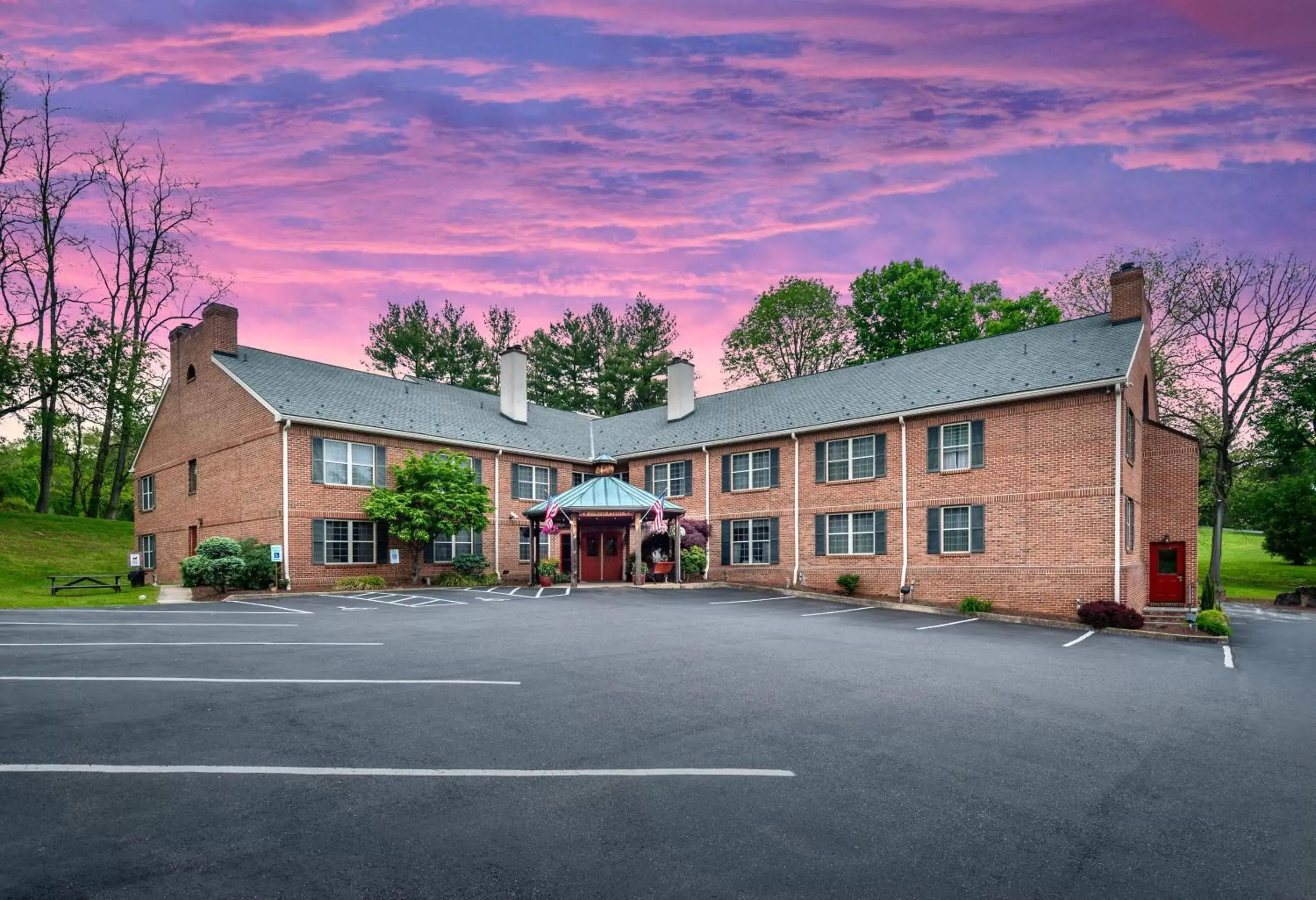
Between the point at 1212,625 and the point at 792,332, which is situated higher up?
the point at 792,332

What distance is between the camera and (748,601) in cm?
2241

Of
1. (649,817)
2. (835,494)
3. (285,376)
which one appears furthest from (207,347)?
(649,817)

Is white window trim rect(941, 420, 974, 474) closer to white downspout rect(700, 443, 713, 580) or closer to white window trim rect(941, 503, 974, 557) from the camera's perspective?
white window trim rect(941, 503, 974, 557)

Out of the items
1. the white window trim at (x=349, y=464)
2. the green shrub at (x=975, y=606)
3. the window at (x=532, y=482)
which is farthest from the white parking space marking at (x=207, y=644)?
the window at (x=532, y=482)

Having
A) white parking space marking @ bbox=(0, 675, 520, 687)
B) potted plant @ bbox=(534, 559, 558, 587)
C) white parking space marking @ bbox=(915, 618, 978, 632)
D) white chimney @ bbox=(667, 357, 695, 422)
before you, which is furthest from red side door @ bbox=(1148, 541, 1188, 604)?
white parking space marking @ bbox=(0, 675, 520, 687)

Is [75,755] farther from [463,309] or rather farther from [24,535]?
[463,309]

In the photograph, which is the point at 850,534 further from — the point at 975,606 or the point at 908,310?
the point at 908,310

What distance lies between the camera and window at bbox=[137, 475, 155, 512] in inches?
1236

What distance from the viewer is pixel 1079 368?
20.7m

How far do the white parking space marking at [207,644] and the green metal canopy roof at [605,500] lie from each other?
43.8 feet

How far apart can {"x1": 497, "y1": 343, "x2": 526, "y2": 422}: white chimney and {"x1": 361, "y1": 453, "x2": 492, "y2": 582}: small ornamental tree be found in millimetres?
6941

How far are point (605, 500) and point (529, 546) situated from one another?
6.17 meters

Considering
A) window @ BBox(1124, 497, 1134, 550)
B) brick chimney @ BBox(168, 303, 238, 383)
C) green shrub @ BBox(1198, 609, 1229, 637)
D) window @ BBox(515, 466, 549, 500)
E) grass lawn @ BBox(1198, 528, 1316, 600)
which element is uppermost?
brick chimney @ BBox(168, 303, 238, 383)

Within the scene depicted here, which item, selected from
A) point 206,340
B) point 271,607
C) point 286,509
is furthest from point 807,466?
point 206,340
